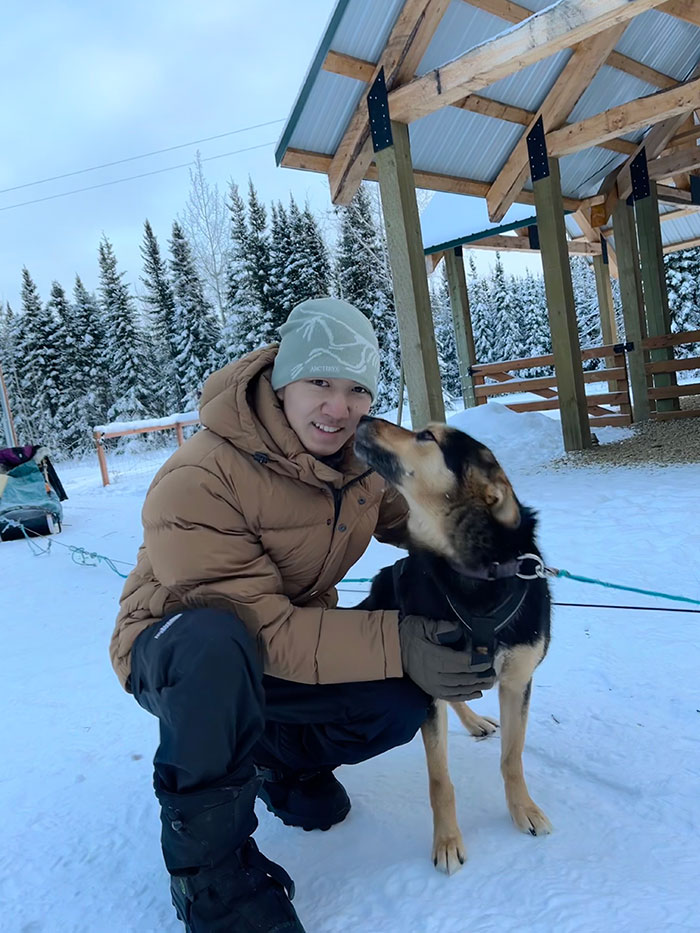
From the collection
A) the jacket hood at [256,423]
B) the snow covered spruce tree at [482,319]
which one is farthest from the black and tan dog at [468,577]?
the snow covered spruce tree at [482,319]

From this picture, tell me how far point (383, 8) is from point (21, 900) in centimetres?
578

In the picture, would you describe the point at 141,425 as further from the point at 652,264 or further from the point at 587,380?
the point at 652,264

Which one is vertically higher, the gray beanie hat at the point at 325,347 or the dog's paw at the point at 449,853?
the gray beanie hat at the point at 325,347

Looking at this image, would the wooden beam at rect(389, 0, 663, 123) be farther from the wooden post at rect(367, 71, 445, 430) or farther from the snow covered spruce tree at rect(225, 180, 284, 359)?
the snow covered spruce tree at rect(225, 180, 284, 359)

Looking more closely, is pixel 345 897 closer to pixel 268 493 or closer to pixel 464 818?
pixel 464 818

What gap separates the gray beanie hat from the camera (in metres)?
1.71

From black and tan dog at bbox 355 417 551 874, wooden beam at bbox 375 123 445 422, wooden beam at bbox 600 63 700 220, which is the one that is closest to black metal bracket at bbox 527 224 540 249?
wooden beam at bbox 600 63 700 220

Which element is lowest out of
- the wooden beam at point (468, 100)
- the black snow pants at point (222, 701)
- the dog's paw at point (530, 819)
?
the dog's paw at point (530, 819)

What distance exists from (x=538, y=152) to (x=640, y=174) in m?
3.08

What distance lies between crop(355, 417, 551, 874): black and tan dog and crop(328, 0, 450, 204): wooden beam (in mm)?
4465

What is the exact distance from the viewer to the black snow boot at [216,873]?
1.29 m

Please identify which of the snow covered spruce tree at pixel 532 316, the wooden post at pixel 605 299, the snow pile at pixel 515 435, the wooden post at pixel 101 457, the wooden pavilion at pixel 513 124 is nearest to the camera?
the wooden pavilion at pixel 513 124

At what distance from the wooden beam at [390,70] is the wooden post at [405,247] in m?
0.15

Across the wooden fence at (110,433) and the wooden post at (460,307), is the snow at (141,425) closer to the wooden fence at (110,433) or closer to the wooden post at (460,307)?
the wooden fence at (110,433)
